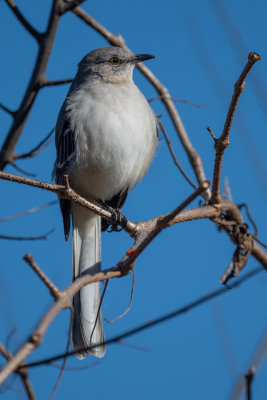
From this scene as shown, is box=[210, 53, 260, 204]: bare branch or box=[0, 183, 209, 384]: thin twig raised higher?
box=[210, 53, 260, 204]: bare branch

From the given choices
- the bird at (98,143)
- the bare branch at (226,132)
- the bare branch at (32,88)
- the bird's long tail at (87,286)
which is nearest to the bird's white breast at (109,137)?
the bird at (98,143)

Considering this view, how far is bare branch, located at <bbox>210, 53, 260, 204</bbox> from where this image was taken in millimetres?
2338

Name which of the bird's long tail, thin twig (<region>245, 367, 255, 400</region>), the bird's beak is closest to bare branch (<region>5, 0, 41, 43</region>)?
the bird's beak

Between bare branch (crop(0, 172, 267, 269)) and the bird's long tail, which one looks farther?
the bird's long tail

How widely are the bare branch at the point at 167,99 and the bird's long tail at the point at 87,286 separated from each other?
986mm

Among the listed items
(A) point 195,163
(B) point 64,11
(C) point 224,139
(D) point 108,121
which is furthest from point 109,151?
(C) point 224,139

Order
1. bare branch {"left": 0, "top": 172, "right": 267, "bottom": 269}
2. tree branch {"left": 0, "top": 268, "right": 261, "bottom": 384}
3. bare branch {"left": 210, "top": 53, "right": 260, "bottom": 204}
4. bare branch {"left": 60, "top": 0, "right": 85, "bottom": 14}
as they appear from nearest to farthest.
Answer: tree branch {"left": 0, "top": 268, "right": 261, "bottom": 384} → bare branch {"left": 210, "top": 53, "right": 260, "bottom": 204} → bare branch {"left": 0, "top": 172, "right": 267, "bottom": 269} → bare branch {"left": 60, "top": 0, "right": 85, "bottom": 14}

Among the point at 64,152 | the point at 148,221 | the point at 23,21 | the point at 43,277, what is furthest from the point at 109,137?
the point at 43,277

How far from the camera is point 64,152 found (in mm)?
4223

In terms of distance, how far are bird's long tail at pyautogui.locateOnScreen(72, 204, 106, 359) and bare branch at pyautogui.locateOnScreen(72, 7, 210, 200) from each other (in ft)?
3.23

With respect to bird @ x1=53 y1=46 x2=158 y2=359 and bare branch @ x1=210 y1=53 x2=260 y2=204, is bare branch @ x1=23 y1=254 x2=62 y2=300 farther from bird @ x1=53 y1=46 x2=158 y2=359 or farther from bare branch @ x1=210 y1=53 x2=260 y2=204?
bird @ x1=53 y1=46 x2=158 y2=359

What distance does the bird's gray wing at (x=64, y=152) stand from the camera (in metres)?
4.15

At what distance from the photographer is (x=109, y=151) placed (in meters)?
4.00

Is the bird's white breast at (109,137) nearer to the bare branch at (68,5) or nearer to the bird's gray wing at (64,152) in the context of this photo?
the bird's gray wing at (64,152)
